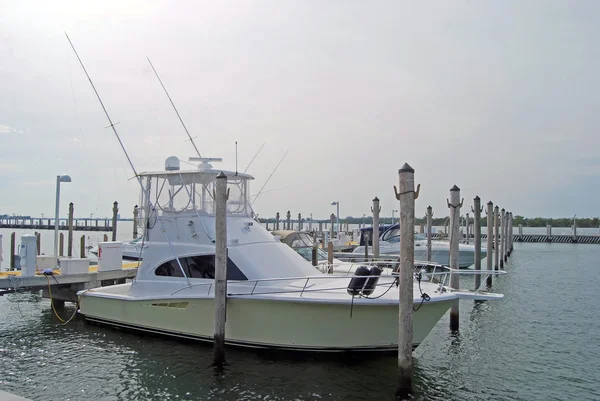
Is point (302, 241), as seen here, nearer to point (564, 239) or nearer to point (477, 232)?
point (477, 232)

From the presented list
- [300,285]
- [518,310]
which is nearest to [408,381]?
[300,285]

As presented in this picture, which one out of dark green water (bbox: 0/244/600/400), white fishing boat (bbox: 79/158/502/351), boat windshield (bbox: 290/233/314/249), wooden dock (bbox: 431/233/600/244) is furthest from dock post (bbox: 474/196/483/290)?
wooden dock (bbox: 431/233/600/244)

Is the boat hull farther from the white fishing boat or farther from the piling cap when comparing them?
the piling cap

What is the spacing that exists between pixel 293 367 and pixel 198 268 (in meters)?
3.05

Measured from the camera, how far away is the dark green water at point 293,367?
7.97m

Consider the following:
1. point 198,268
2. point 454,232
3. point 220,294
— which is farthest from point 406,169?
point 198,268

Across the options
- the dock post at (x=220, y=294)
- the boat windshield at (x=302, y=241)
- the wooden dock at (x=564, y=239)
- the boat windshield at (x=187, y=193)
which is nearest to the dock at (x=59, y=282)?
the boat windshield at (x=187, y=193)

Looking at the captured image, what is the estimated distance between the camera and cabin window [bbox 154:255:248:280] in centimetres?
1005

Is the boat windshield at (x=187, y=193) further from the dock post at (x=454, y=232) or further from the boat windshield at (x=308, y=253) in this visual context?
the boat windshield at (x=308, y=253)

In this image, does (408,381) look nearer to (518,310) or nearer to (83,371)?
(83,371)

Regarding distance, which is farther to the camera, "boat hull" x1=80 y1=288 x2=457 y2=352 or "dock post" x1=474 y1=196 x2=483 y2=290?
"dock post" x1=474 y1=196 x2=483 y2=290

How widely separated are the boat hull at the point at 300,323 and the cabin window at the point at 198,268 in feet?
2.17

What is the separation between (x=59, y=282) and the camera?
41.9ft

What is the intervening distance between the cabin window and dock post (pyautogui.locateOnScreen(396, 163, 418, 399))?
3669 millimetres
